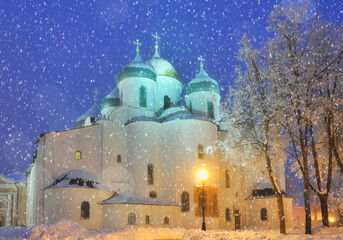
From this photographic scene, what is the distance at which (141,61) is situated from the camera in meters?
37.2

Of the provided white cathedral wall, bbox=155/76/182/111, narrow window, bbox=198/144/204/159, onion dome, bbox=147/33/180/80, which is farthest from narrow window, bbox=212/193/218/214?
onion dome, bbox=147/33/180/80

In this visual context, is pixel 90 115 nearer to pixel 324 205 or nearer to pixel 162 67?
pixel 162 67

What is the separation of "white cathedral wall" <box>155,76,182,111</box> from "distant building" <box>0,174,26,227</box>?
20.7 metres

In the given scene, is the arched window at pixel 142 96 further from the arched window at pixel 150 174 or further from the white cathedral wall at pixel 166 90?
the arched window at pixel 150 174

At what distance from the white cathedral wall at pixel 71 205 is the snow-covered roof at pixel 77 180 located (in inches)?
12.7

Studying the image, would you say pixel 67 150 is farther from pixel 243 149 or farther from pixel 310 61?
pixel 310 61

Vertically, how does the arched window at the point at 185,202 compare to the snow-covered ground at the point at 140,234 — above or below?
above

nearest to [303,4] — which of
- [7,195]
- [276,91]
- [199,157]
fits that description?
[276,91]

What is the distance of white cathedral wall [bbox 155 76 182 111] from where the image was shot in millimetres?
38938

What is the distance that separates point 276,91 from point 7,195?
36.8m

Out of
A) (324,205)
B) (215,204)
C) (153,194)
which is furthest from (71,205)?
(324,205)

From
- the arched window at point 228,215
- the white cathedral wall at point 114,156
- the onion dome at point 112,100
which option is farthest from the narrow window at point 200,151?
the onion dome at point 112,100

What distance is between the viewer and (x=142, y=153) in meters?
32.7

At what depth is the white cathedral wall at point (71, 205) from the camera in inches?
1099
